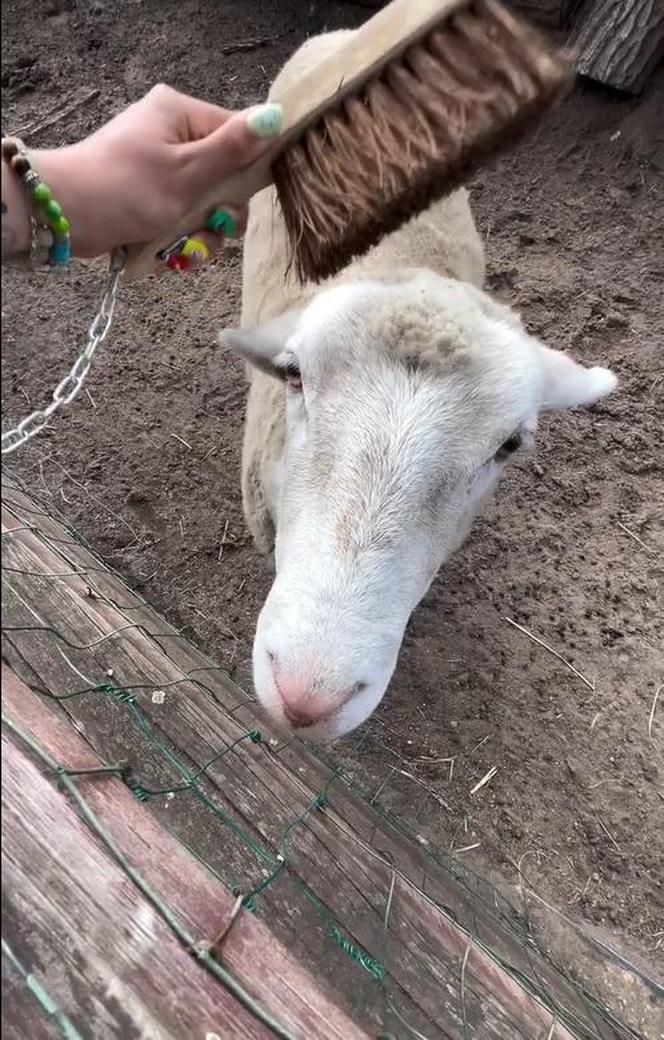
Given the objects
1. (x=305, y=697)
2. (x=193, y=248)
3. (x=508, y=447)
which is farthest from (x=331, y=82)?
(x=305, y=697)

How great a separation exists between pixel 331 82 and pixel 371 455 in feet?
3.14

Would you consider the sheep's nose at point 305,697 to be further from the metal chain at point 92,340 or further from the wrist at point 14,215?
the wrist at point 14,215

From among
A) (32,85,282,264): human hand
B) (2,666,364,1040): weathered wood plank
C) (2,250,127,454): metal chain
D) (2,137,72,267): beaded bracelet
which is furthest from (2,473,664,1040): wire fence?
(32,85,282,264): human hand

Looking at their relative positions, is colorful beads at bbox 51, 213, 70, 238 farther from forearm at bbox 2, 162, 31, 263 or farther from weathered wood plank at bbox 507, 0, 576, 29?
weathered wood plank at bbox 507, 0, 576, 29

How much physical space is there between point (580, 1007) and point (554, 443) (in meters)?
2.87

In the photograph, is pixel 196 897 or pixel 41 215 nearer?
pixel 196 897

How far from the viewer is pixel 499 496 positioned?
440 cm

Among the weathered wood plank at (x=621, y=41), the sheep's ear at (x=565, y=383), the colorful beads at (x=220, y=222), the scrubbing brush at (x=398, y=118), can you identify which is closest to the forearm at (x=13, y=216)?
the scrubbing brush at (x=398, y=118)

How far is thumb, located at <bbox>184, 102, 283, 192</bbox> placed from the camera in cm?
168

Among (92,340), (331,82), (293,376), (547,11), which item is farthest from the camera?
(547,11)

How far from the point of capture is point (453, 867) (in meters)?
3.37

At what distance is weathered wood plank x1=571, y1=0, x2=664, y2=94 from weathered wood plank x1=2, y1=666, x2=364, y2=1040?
5631mm

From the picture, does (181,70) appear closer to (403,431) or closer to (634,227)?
(634,227)

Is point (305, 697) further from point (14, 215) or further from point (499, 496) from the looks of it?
point (499, 496)
